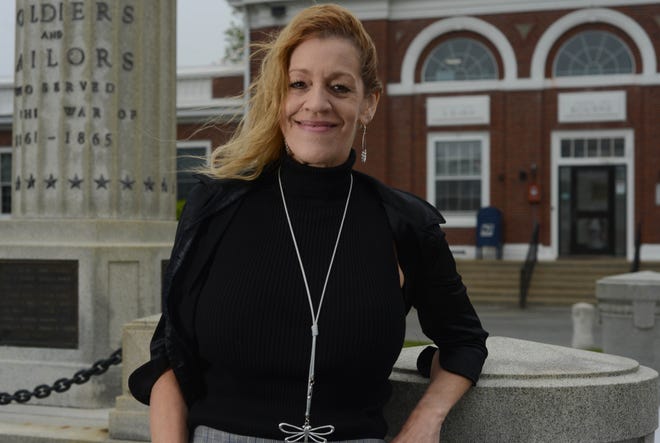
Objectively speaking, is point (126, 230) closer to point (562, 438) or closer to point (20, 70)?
point (20, 70)

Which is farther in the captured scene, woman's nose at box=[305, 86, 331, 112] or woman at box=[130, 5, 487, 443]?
woman's nose at box=[305, 86, 331, 112]

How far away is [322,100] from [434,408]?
99cm

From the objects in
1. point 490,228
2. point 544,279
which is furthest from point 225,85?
point 544,279

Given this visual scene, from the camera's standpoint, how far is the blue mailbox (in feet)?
74.6

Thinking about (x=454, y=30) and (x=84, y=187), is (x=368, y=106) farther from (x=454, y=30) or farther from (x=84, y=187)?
(x=454, y=30)

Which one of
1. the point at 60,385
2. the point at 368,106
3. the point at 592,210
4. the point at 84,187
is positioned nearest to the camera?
the point at 368,106

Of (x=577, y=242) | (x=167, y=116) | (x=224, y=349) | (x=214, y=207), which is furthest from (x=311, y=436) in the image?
(x=577, y=242)

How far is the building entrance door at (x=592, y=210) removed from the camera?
2277 centimetres

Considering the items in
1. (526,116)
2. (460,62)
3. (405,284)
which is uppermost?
(460,62)

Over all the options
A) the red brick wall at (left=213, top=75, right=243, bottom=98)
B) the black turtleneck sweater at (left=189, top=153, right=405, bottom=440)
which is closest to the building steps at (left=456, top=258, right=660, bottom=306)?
the red brick wall at (left=213, top=75, right=243, bottom=98)

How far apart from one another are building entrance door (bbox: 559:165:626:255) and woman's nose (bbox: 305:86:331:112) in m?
21.7

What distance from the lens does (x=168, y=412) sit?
238 centimetres

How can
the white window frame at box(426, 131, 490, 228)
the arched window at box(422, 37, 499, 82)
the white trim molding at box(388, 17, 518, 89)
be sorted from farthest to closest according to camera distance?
the arched window at box(422, 37, 499, 82) → the white window frame at box(426, 131, 490, 228) → the white trim molding at box(388, 17, 518, 89)

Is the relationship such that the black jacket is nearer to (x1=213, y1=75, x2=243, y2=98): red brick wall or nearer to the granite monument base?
the granite monument base
